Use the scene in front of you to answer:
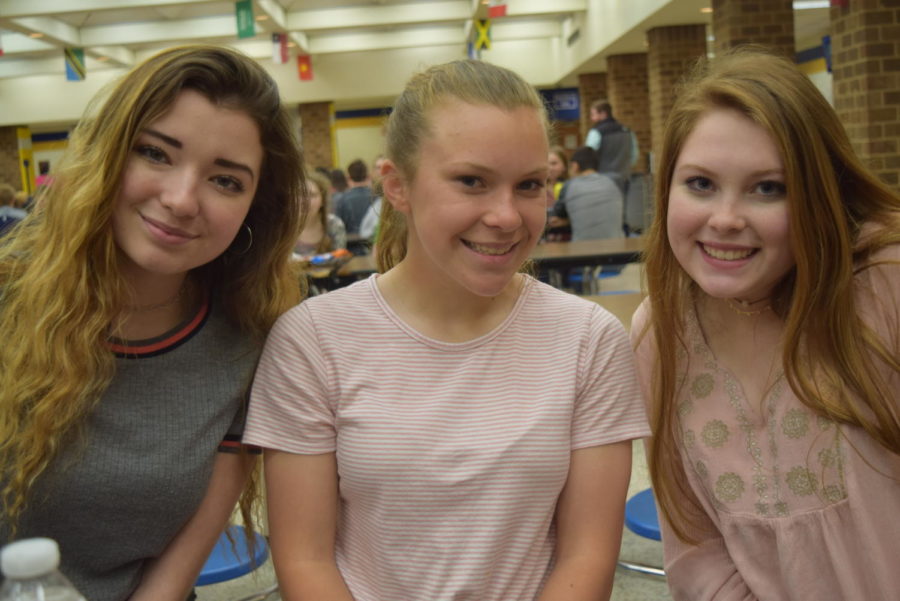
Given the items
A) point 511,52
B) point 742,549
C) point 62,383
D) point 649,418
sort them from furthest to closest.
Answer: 1. point 511,52
2. point 649,418
3. point 742,549
4. point 62,383

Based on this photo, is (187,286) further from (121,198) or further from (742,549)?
(742,549)

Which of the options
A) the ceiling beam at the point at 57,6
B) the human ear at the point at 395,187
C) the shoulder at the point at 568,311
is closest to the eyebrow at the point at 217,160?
the human ear at the point at 395,187

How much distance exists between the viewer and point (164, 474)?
1430 millimetres

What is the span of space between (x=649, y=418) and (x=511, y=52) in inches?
716

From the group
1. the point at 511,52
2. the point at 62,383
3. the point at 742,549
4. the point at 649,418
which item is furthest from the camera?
the point at 511,52

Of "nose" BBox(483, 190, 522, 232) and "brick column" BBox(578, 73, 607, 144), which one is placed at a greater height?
"brick column" BBox(578, 73, 607, 144)

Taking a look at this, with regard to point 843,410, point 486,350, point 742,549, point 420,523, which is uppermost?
point 486,350

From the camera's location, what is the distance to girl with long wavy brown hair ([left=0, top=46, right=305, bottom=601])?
1.40 m

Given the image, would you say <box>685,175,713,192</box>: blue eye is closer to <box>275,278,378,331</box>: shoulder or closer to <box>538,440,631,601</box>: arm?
<box>538,440,631,601</box>: arm

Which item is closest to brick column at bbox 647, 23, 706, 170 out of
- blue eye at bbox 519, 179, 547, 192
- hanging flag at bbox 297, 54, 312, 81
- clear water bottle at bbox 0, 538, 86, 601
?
hanging flag at bbox 297, 54, 312, 81

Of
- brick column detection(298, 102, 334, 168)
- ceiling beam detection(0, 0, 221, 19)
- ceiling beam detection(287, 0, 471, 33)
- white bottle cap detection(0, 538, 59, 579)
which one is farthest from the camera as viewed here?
brick column detection(298, 102, 334, 168)

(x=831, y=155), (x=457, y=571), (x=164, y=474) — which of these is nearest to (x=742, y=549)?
(x=457, y=571)

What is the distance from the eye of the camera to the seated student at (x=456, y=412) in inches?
54.7

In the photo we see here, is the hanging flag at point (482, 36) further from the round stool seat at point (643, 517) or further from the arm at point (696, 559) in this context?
the arm at point (696, 559)
